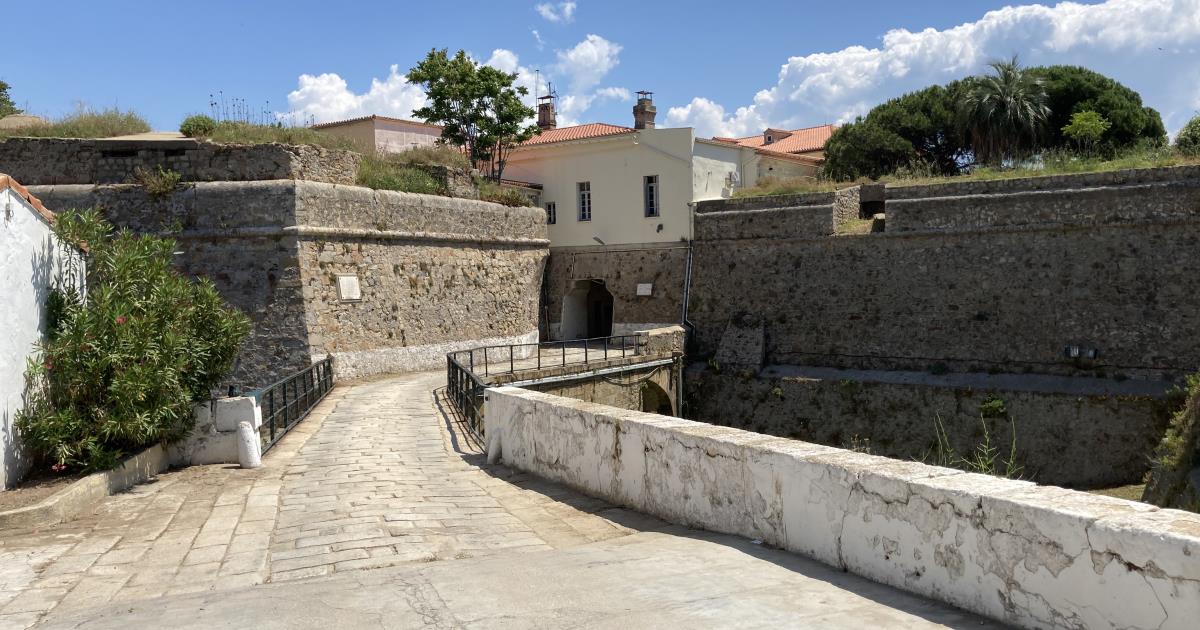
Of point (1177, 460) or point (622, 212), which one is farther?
point (622, 212)

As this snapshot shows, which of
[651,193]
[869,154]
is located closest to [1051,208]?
[651,193]

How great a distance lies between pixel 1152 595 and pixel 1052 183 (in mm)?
18723

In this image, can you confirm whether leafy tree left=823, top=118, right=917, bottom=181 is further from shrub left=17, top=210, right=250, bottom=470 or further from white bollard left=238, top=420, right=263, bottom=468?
shrub left=17, top=210, right=250, bottom=470

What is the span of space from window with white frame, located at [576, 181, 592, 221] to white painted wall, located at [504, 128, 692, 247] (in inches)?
5.9

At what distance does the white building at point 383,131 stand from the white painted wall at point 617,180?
462 cm

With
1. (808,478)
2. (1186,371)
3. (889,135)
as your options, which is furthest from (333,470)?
(889,135)

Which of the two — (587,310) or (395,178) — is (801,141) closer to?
(587,310)

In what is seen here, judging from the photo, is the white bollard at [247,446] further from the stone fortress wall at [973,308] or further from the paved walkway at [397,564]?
the stone fortress wall at [973,308]

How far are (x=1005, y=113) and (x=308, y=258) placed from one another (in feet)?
74.6

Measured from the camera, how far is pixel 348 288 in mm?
18422

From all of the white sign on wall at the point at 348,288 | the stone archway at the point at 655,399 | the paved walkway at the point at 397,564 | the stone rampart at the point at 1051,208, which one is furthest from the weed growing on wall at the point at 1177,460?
the white sign on wall at the point at 348,288

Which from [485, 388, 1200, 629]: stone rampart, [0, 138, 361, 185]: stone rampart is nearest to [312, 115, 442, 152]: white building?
[0, 138, 361, 185]: stone rampart

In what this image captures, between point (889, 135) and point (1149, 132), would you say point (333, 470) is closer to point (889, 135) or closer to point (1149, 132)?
point (889, 135)

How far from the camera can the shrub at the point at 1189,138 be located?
21.0m
